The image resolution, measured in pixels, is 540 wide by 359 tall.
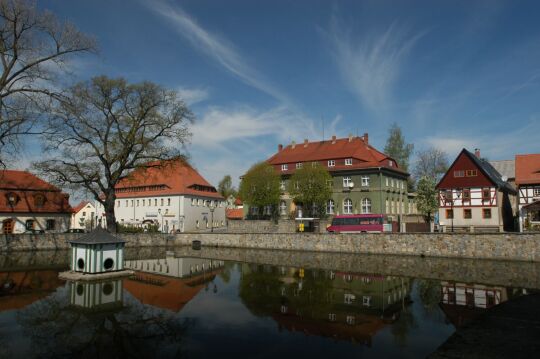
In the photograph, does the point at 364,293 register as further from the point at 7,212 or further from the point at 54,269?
the point at 7,212

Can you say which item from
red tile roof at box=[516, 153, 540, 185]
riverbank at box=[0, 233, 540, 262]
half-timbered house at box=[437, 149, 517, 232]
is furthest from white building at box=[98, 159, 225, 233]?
red tile roof at box=[516, 153, 540, 185]

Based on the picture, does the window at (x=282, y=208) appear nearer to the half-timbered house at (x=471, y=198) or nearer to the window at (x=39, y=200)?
the half-timbered house at (x=471, y=198)

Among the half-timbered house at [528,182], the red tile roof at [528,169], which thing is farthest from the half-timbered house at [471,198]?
the red tile roof at [528,169]

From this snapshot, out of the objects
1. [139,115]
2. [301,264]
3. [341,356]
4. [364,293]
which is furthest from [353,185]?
[341,356]

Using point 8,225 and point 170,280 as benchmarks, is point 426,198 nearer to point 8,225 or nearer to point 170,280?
point 170,280

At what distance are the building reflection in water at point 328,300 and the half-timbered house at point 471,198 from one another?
2379cm

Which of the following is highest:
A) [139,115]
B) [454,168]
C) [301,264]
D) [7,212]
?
[139,115]

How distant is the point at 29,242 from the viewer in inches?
1471

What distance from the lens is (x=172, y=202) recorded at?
60688mm

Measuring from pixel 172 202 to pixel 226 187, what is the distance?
153ft

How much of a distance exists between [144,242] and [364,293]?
1278 inches

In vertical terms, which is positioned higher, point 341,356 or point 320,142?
point 320,142

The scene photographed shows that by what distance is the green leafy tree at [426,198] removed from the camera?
55.9 m

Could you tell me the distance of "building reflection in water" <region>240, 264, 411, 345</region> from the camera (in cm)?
1341
